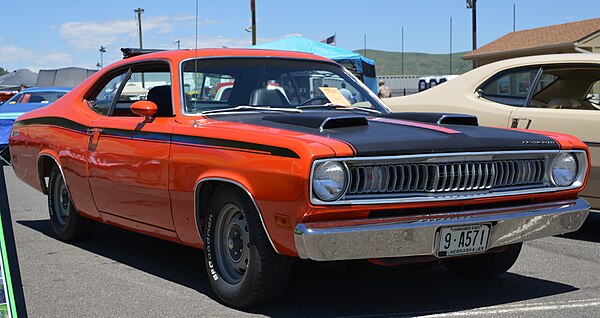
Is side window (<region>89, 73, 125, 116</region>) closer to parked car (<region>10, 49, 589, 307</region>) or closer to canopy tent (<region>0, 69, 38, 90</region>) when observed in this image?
parked car (<region>10, 49, 589, 307</region>)

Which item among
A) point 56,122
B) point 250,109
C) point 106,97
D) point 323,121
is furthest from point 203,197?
point 56,122

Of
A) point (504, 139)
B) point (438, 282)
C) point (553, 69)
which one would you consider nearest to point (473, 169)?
point (504, 139)

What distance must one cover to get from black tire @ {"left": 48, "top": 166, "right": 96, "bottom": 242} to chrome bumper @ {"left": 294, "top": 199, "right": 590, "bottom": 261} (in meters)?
3.15

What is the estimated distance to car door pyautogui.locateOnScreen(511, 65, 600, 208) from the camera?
701 cm

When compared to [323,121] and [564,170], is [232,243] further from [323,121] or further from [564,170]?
[564,170]

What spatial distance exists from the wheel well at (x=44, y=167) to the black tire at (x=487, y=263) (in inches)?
132

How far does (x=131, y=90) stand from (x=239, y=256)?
2.28 m

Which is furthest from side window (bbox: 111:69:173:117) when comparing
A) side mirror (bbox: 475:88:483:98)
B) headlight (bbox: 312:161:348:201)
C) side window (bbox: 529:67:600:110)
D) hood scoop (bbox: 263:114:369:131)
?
side window (bbox: 529:67:600:110)

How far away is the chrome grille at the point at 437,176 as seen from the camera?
442cm

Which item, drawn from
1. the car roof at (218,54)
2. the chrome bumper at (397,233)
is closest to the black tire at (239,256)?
the chrome bumper at (397,233)

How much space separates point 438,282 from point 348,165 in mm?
1646

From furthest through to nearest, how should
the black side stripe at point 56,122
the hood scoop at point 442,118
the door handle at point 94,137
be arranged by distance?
the black side stripe at point 56,122 < the door handle at point 94,137 < the hood scoop at point 442,118

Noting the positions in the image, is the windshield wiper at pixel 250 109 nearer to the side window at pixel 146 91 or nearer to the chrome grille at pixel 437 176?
the side window at pixel 146 91

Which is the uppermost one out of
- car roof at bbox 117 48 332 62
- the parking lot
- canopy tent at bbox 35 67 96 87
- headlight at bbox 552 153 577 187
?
canopy tent at bbox 35 67 96 87
